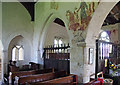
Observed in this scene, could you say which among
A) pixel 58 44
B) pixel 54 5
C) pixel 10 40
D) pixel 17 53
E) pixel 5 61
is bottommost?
pixel 5 61

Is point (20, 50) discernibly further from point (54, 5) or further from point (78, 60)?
point (78, 60)

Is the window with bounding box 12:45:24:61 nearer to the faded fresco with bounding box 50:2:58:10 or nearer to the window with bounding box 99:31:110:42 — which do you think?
the faded fresco with bounding box 50:2:58:10

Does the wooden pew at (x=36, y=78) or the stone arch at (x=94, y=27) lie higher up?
the stone arch at (x=94, y=27)

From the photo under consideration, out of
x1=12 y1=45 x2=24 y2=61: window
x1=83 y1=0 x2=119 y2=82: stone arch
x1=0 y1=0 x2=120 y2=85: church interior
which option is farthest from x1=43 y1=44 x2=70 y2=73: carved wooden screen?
x1=12 y1=45 x2=24 y2=61: window

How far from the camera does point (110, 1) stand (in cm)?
349

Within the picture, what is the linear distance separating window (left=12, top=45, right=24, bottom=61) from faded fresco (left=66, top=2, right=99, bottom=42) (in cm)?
469

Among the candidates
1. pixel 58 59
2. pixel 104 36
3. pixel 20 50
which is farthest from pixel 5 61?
pixel 104 36

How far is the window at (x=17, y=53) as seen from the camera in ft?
25.6

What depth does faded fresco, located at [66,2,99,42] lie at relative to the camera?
13.1 feet

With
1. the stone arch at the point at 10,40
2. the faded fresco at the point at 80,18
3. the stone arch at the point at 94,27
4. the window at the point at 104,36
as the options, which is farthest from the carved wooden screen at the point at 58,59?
the window at the point at 104,36

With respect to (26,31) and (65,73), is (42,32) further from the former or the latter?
(65,73)

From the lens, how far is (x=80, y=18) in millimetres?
4363

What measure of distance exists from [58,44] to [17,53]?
3661mm

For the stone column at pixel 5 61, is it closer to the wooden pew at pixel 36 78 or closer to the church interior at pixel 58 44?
the church interior at pixel 58 44
